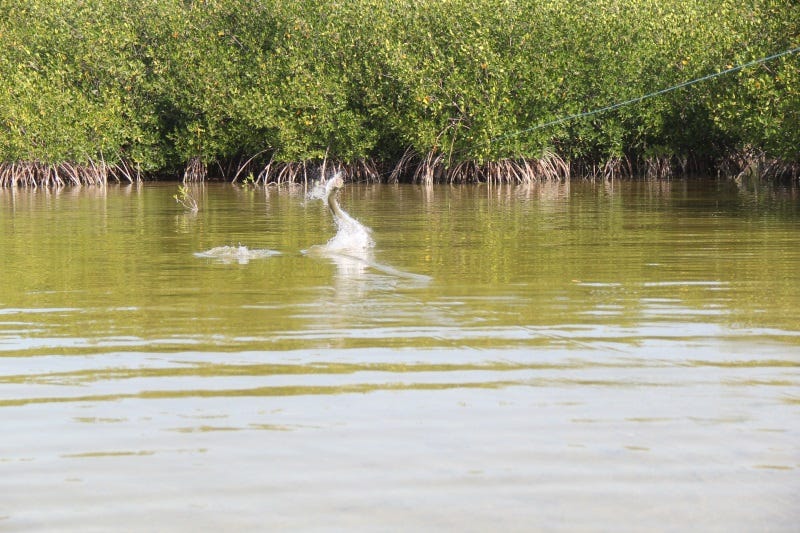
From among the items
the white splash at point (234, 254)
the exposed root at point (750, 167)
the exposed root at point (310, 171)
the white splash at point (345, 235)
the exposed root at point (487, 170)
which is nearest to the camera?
the white splash at point (234, 254)

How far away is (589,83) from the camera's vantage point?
89.8 ft

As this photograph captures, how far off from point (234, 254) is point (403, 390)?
19.4 feet

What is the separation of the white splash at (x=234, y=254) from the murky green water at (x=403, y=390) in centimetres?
9

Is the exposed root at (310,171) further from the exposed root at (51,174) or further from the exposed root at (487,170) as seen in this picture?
the exposed root at (51,174)

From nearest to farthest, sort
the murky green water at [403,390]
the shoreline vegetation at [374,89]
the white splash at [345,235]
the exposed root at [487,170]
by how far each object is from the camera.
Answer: the murky green water at [403,390]
the white splash at [345,235]
the shoreline vegetation at [374,89]
the exposed root at [487,170]

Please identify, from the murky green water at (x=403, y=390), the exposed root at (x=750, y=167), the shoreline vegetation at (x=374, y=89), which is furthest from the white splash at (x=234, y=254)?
the exposed root at (x=750, y=167)

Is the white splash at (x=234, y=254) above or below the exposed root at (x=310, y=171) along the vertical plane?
below

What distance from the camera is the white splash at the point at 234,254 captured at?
10406 mm

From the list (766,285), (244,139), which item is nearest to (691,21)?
(244,139)

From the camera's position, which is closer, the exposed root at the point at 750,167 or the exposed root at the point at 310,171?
the exposed root at the point at 750,167

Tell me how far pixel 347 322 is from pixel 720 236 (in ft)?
21.5

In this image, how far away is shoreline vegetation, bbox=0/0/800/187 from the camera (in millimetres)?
25984

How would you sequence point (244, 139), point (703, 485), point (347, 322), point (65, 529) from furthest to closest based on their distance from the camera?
1. point (244, 139)
2. point (347, 322)
3. point (703, 485)
4. point (65, 529)

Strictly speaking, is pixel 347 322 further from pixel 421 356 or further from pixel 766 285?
pixel 766 285
